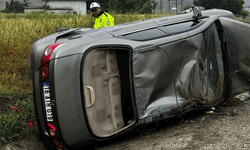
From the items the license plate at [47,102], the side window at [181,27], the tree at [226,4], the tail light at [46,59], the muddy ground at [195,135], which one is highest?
the side window at [181,27]

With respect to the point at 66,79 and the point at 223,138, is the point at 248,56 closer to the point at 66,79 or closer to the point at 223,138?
the point at 223,138

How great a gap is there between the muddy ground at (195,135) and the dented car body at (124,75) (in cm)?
21

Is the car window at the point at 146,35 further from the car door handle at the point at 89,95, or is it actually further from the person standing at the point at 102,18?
the person standing at the point at 102,18

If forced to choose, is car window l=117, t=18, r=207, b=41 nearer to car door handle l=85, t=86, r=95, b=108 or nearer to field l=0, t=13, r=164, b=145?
car door handle l=85, t=86, r=95, b=108

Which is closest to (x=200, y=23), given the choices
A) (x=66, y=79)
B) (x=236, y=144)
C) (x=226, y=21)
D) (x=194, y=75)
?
(x=226, y=21)

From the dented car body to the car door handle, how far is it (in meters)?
0.01

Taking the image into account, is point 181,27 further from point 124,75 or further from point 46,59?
point 46,59

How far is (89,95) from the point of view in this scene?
3863 millimetres

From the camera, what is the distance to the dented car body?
357cm

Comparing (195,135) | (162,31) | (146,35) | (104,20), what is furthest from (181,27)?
(104,20)

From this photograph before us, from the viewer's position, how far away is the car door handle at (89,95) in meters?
3.84

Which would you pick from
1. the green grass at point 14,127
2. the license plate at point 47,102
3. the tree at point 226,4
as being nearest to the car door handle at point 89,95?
the license plate at point 47,102

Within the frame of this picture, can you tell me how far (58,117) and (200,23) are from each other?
2489mm

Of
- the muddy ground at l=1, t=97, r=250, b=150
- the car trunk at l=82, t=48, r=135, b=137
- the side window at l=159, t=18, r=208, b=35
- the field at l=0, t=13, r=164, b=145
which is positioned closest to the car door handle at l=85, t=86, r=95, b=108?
the car trunk at l=82, t=48, r=135, b=137
